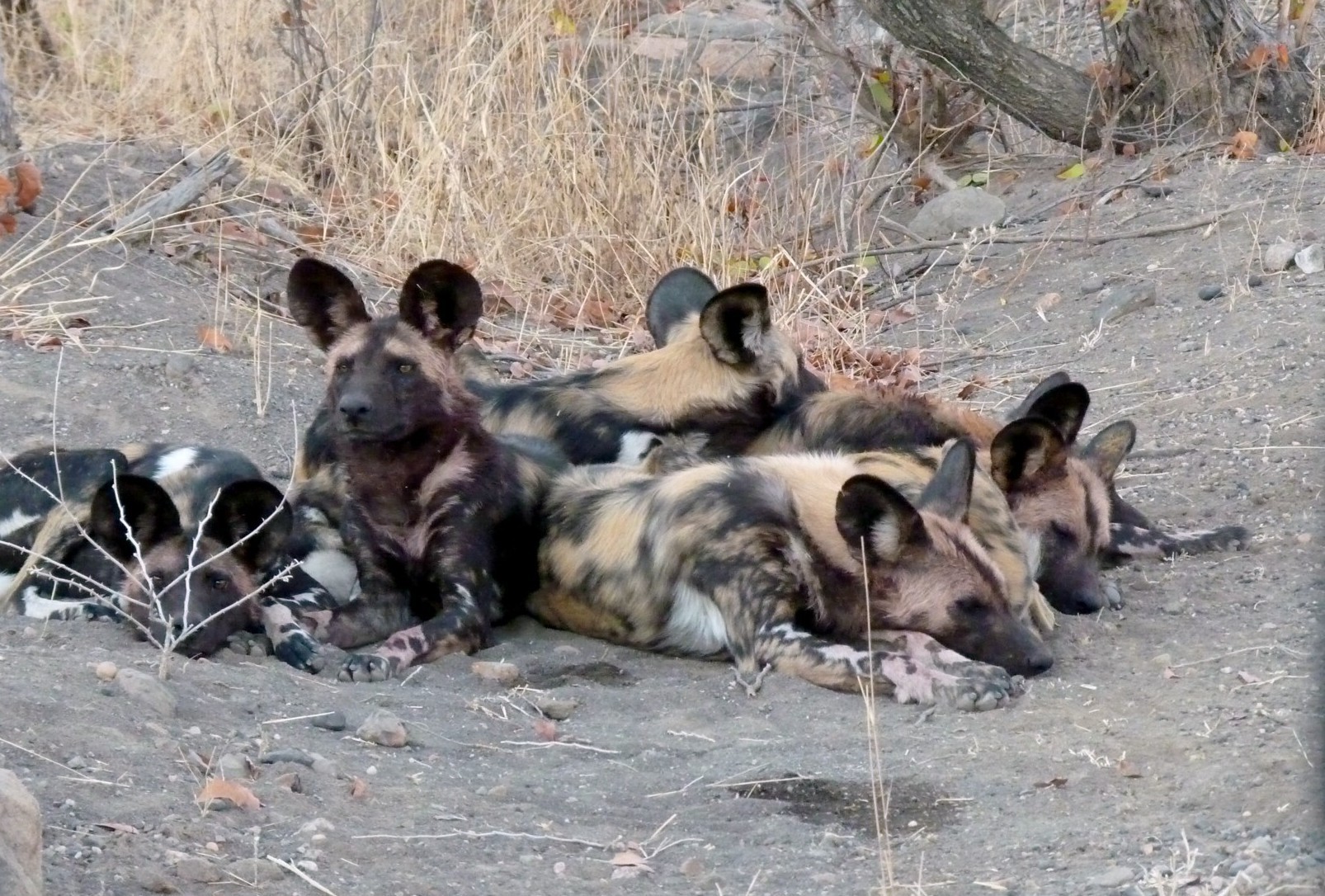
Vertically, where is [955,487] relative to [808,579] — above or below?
above

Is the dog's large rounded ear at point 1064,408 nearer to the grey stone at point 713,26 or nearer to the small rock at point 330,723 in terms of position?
the small rock at point 330,723

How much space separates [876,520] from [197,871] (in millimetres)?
1759

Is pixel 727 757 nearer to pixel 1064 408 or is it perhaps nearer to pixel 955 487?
pixel 955 487

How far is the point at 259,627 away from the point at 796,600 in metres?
1.18

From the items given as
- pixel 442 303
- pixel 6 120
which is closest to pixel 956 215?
pixel 6 120

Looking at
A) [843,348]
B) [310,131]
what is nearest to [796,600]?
[843,348]

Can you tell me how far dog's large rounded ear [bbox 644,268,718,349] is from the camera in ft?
17.9

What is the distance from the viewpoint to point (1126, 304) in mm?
6660

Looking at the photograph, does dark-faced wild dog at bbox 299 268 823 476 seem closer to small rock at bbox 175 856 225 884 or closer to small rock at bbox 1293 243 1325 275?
small rock at bbox 1293 243 1325 275

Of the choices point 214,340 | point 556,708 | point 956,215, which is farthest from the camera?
point 956,215

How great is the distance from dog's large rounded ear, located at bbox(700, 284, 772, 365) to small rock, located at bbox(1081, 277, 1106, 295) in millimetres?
2378

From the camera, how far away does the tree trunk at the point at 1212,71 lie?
24.6ft

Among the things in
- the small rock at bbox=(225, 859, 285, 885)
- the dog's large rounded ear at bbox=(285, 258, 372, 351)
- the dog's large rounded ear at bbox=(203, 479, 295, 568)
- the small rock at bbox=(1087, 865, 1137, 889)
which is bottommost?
the small rock at bbox=(1087, 865, 1137, 889)

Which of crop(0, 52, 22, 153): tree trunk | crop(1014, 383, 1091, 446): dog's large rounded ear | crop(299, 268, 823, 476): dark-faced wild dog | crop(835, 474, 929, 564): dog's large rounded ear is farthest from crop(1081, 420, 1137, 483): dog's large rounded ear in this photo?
crop(0, 52, 22, 153): tree trunk
